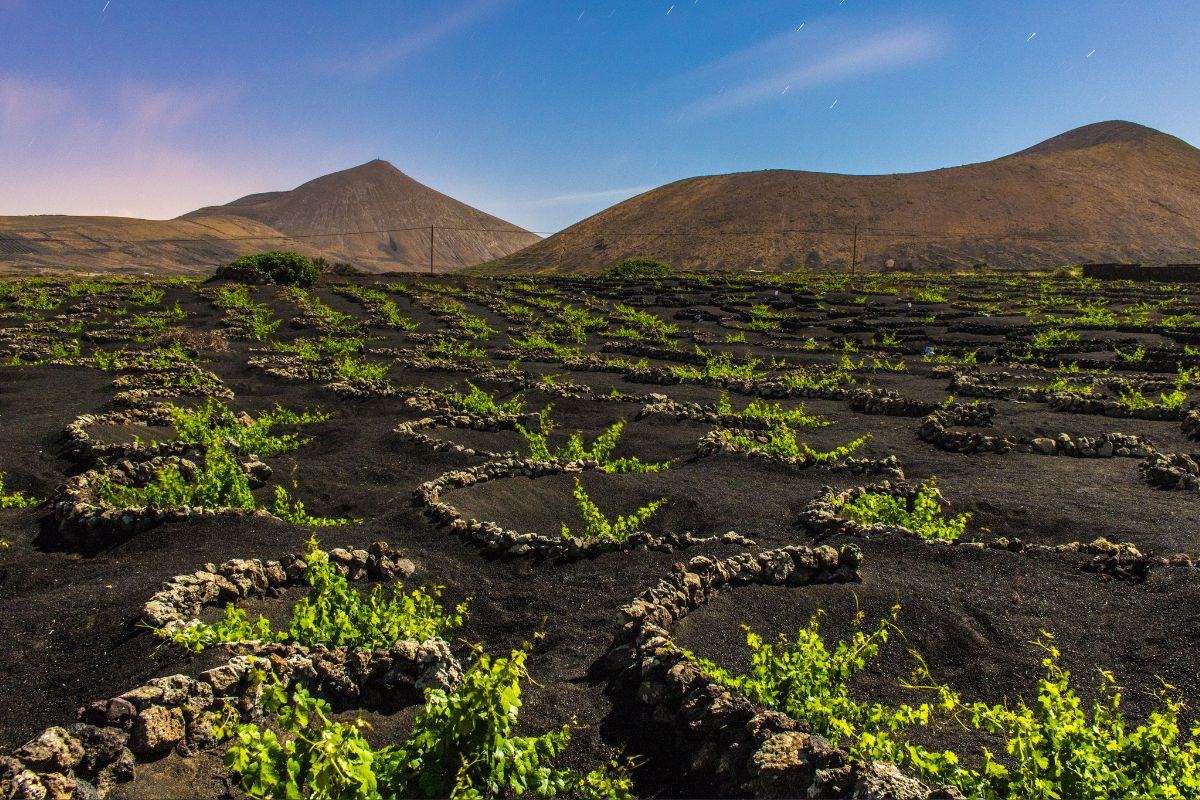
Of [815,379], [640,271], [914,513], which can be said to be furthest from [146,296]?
[914,513]

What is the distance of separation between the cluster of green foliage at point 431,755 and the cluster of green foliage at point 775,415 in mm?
9754

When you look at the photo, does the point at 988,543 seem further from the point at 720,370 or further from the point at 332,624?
the point at 720,370

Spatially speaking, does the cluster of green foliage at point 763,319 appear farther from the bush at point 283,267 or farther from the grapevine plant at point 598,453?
the bush at point 283,267

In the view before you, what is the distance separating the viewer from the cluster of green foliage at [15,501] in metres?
8.48

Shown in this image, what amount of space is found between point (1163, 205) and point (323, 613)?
469ft

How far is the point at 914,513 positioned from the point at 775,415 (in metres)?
5.47

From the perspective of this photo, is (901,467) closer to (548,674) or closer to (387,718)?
(548,674)

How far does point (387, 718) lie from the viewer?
15.3 ft

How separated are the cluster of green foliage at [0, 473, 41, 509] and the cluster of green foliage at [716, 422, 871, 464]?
9.28m

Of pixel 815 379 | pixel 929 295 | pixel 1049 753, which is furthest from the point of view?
pixel 929 295

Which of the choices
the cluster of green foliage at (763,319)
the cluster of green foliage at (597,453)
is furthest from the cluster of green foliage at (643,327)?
the cluster of green foliage at (597,453)

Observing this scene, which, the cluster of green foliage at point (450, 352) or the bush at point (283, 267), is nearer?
the cluster of green foliage at point (450, 352)

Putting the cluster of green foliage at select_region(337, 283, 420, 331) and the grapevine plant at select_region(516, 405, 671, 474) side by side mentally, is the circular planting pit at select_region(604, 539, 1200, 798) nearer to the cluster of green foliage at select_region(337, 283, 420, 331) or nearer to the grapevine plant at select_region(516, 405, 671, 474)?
the grapevine plant at select_region(516, 405, 671, 474)

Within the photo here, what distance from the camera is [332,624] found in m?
5.29
